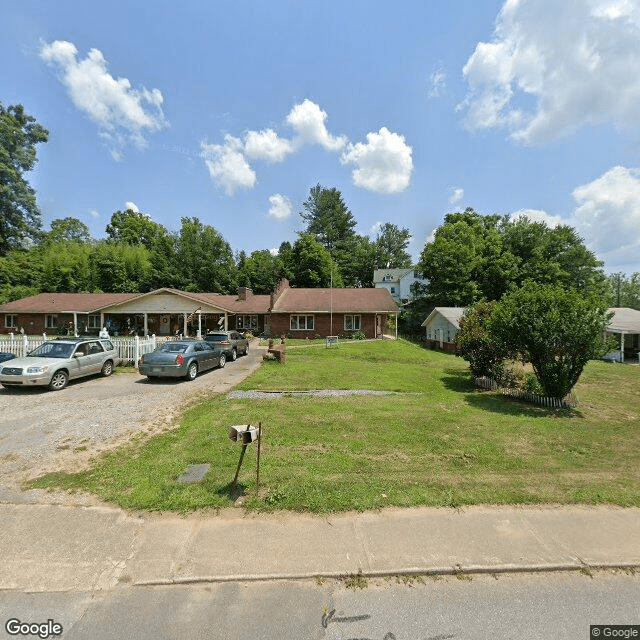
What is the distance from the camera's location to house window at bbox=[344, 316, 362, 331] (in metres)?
30.4

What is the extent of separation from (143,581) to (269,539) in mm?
1244

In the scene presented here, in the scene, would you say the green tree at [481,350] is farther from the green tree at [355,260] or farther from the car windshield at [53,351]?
the green tree at [355,260]

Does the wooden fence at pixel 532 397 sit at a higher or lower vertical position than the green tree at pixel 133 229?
lower

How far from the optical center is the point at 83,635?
2.55 meters

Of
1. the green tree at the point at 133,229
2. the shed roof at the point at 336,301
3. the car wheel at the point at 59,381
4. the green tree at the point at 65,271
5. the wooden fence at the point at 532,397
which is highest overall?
the green tree at the point at 133,229

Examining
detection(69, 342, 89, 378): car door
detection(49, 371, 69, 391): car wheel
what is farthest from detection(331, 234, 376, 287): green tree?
detection(49, 371, 69, 391): car wheel

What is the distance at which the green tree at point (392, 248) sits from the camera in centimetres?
6606

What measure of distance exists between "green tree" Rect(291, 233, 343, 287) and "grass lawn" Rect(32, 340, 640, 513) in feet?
128

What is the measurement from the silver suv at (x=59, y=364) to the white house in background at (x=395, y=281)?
1760 inches

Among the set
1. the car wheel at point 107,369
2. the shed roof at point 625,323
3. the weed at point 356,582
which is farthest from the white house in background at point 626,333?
the car wheel at point 107,369

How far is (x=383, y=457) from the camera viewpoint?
18.9ft

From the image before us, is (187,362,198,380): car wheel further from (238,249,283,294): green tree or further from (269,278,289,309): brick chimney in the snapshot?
(238,249,283,294): green tree

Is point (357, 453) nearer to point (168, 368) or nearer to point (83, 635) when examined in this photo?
point (83, 635)

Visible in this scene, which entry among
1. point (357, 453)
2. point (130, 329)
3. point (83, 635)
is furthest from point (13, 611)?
point (130, 329)
